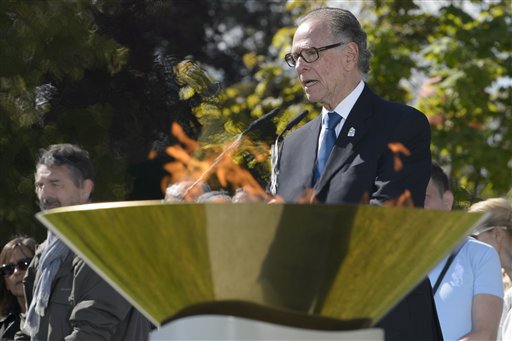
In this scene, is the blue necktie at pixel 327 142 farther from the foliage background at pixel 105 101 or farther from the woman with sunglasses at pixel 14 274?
the woman with sunglasses at pixel 14 274

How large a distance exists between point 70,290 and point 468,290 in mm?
1779

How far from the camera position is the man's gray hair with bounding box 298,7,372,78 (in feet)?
12.8

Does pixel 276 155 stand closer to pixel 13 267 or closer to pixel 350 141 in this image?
pixel 350 141

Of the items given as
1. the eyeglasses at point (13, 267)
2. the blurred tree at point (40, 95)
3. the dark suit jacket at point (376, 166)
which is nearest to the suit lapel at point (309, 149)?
the dark suit jacket at point (376, 166)

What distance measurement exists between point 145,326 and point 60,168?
0.84m

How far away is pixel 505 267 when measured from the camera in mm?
5859

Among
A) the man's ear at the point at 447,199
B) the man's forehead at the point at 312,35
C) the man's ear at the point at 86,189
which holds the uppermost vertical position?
the man's forehead at the point at 312,35

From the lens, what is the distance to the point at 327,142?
3.74 m

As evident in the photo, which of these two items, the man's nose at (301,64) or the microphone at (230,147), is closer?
the microphone at (230,147)

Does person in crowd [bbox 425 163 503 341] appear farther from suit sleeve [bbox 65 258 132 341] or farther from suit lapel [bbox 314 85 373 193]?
suit sleeve [bbox 65 258 132 341]

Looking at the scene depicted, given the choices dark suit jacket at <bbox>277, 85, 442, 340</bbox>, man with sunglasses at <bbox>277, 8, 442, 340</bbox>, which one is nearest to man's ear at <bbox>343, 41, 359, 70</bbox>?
man with sunglasses at <bbox>277, 8, 442, 340</bbox>

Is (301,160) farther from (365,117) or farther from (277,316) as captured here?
(277,316)

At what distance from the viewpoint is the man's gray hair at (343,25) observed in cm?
391

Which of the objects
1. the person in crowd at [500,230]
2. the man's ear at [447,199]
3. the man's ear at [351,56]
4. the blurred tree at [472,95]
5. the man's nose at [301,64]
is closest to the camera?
the man's nose at [301,64]
